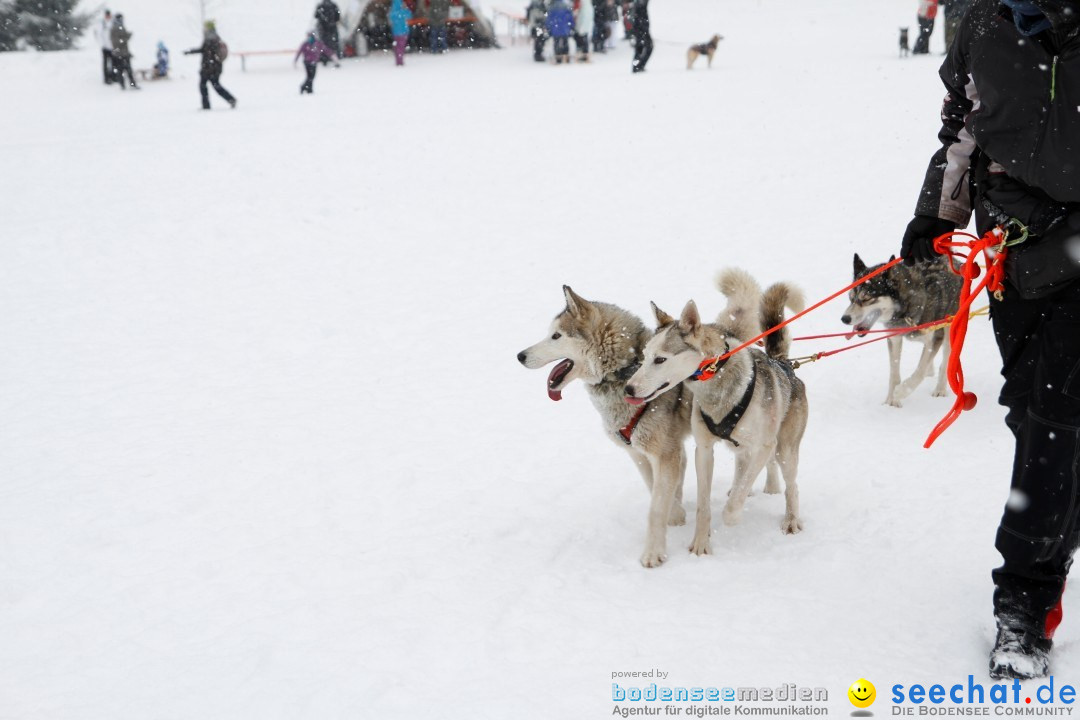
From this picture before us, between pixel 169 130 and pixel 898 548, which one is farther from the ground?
pixel 169 130

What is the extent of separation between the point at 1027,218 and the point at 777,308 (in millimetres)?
1487

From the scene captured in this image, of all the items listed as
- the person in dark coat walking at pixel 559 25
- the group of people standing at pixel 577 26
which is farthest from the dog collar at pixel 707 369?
the person in dark coat walking at pixel 559 25

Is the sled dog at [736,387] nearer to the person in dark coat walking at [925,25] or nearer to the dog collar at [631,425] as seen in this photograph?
the dog collar at [631,425]

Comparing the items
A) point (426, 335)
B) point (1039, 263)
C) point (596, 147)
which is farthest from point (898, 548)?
point (596, 147)

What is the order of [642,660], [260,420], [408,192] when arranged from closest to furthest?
[642,660] → [260,420] → [408,192]

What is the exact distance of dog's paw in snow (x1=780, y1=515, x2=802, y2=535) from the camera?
3.62 m

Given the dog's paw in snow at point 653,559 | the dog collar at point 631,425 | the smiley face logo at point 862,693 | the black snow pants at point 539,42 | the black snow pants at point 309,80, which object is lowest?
the dog's paw in snow at point 653,559

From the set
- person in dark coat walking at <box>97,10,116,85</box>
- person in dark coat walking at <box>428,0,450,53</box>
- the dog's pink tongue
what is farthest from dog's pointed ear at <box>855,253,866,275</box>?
person in dark coat walking at <box>428,0,450,53</box>

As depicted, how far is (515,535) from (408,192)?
24.1 feet

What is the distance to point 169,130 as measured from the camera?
12.7 m

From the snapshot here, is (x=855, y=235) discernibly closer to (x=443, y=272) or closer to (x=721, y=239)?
(x=721, y=239)

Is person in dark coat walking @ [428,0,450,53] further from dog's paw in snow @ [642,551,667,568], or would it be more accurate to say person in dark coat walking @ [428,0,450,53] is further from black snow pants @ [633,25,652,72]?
dog's paw in snow @ [642,551,667,568]

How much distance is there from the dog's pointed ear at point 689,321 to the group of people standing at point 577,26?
563 inches

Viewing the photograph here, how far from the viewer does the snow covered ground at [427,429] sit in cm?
284
